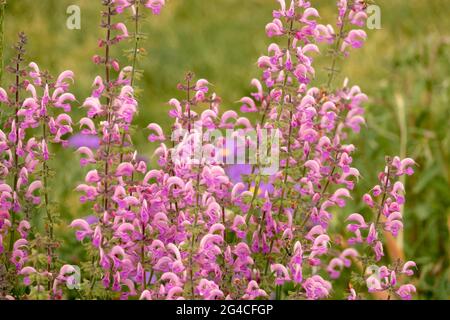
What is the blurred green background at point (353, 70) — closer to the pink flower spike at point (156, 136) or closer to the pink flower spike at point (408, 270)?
the pink flower spike at point (408, 270)

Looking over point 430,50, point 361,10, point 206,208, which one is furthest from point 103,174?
point 430,50

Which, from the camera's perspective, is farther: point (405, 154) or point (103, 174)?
point (405, 154)

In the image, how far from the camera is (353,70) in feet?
14.9

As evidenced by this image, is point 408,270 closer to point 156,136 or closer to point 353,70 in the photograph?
point 156,136

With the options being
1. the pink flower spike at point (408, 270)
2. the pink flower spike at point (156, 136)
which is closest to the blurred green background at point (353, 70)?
the pink flower spike at point (408, 270)

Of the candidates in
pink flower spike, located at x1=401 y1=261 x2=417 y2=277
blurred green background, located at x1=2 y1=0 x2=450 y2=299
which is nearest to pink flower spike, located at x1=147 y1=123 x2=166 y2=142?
pink flower spike, located at x1=401 y1=261 x2=417 y2=277

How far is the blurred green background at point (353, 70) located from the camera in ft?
11.6

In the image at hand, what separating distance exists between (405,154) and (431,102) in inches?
25.3

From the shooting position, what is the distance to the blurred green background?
11.6ft

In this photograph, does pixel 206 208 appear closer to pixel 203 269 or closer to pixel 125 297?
pixel 203 269

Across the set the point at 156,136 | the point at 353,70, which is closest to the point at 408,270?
the point at 156,136

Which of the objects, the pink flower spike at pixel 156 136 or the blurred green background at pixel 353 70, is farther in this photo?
the blurred green background at pixel 353 70

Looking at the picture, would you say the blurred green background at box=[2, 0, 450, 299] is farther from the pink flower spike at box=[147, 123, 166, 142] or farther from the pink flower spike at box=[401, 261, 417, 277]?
the pink flower spike at box=[147, 123, 166, 142]

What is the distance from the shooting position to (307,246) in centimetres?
196
